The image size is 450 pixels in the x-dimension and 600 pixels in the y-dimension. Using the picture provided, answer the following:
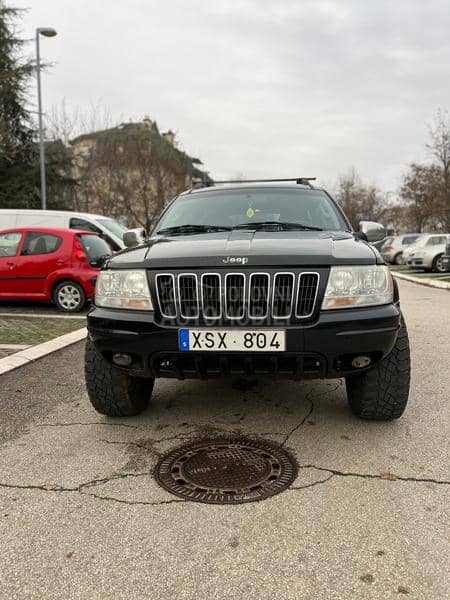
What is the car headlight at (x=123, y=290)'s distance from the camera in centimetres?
318

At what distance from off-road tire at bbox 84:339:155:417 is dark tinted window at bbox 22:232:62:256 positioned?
5.87 metres

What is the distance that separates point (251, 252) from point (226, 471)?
4.07ft

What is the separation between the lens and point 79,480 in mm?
2846

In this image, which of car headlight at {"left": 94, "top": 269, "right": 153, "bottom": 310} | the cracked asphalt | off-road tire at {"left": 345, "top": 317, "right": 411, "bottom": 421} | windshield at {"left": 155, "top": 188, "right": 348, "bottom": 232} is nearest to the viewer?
the cracked asphalt

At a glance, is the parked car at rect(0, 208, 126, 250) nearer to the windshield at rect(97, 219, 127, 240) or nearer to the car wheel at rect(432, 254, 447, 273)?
the windshield at rect(97, 219, 127, 240)

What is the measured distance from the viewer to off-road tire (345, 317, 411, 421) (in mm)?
3422

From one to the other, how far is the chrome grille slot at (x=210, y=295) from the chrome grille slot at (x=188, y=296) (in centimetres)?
5

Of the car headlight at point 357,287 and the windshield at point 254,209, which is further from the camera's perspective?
the windshield at point 254,209

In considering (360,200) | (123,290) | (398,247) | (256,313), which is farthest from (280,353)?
(360,200)

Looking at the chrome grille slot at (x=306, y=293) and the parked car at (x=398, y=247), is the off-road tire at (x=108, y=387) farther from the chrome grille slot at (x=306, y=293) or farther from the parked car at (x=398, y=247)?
the parked car at (x=398, y=247)

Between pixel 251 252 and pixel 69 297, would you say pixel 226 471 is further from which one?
pixel 69 297

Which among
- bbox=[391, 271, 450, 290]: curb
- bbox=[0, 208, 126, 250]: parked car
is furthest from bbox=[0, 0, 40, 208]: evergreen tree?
bbox=[391, 271, 450, 290]: curb

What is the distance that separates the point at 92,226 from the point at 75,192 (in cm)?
1391

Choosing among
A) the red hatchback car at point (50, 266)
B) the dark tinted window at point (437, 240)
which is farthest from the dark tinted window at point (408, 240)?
the red hatchback car at point (50, 266)
